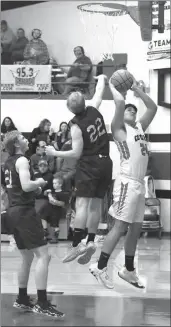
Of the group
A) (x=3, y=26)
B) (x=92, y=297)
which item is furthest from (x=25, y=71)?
(x=92, y=297)

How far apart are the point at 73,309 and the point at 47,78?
5.65 metres

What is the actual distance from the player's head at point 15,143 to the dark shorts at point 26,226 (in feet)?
1.23

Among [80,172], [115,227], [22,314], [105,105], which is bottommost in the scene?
[22,314]

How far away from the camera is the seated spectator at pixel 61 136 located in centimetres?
411

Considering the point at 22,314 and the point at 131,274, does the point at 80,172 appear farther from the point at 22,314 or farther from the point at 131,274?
the point at 22,314

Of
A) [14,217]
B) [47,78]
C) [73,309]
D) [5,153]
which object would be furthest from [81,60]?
[73,309]

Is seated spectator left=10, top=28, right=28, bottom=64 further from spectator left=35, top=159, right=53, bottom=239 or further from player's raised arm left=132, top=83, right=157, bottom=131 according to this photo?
player's raised arm left=132, top=83, right=157, bottom=131

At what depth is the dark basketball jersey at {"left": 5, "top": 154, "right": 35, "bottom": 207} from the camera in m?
4.33

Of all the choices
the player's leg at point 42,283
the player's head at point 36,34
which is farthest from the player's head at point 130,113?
the player's leg at point 42,283

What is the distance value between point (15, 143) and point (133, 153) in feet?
2.24

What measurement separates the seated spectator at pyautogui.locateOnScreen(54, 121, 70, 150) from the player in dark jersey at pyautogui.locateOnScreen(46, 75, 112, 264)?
254 mm

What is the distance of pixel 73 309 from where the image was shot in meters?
9.96

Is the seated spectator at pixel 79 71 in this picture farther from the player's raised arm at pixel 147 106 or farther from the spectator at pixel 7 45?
the player's raised arm at pixel 147 106

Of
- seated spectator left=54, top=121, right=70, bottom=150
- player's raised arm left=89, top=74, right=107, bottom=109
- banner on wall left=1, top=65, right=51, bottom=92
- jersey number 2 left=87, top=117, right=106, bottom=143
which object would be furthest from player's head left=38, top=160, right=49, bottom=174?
jersey number 2 left=87, top=117, right=106, bottom=143
